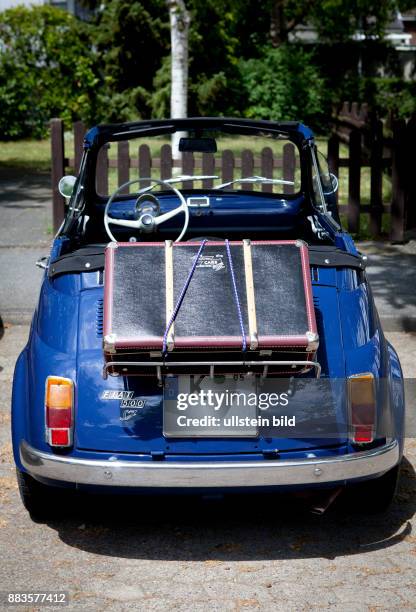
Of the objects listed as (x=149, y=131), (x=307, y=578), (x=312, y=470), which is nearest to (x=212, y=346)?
(x=312, y=470)

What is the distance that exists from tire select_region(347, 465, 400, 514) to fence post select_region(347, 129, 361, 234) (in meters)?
7.13

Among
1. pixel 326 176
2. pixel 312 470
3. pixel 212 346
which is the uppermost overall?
pixel 326 176

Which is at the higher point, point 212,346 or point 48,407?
point 212,346

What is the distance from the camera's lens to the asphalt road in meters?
3.87

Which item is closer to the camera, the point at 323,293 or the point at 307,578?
the point at 307,578

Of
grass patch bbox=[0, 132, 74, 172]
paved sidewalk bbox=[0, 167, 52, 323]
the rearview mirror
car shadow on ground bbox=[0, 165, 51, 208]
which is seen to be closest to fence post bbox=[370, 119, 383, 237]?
paved sidewalk bbox=[0, 167, 52, 323]

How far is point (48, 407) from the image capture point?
13.7 feet

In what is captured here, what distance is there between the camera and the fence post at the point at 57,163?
1124 cm

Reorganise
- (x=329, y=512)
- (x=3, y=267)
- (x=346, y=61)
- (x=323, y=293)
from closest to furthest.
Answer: (x=323, y=293) < (x=329, y=512) < (x=3, y=267) < (x=346, y=61)

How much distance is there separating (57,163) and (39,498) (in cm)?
743

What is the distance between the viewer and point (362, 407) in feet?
13.7

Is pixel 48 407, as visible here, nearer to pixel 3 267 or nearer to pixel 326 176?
pixel 326 176

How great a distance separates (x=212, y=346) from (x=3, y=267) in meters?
6.55

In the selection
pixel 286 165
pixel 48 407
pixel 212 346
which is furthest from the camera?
pixel 286 165
